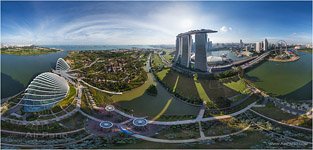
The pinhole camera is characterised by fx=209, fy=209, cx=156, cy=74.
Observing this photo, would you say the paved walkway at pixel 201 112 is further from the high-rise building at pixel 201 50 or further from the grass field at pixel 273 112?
the high-rise building at pixel 201 50

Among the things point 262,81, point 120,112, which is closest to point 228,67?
point 262,81

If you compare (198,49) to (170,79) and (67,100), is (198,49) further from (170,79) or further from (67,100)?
(67,100)

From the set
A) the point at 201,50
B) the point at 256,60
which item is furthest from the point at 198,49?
the point at 256,60

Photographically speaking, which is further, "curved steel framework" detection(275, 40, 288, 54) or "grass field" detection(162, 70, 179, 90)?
"curved steel framework" detection(275, 40, 288, 54)

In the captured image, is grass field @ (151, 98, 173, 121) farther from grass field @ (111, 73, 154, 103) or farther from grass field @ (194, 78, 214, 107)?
grass field @ (111, 73, 154, 103)

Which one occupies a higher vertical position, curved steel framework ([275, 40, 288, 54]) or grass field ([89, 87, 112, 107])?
curved steel framework ([275, 40, 288, 54])

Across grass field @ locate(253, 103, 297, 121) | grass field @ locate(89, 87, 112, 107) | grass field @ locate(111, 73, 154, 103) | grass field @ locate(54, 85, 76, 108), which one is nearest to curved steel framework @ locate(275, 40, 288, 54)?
grass field @ locate(253, 103, 297, 121)

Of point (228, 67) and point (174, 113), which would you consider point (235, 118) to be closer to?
point (174, 113)
